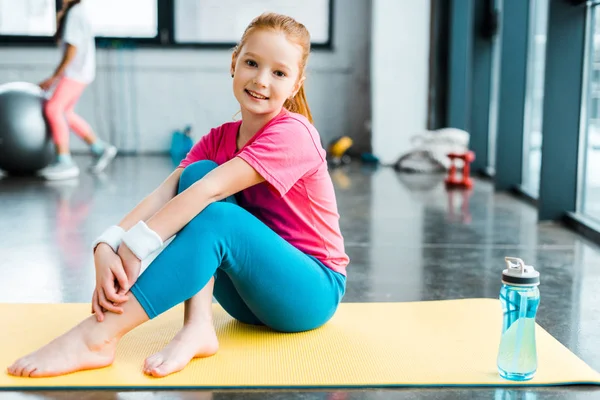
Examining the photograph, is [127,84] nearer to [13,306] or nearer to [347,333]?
[13,306]

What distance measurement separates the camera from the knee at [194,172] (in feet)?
5.56

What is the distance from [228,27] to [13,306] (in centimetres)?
507

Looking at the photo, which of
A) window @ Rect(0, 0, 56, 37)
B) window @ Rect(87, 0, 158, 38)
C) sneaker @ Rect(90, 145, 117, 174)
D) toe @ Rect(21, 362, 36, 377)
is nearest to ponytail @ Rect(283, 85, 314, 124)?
toe @ Rect(21, 362, 36, 377)

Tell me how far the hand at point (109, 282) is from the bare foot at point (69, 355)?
0.19ft

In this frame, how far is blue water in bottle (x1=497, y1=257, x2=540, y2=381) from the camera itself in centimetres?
147

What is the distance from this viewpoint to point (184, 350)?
1.60m

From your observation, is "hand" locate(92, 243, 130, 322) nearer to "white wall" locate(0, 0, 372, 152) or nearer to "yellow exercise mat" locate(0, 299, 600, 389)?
"yellow exercise mat" locate(0, 299, 600, 389)

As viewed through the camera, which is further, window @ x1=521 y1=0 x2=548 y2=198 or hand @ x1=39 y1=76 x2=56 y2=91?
hand @ x1=39 y1=76 x2=56 y2=91

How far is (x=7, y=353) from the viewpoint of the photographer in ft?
5.51

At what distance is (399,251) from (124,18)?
183 inches

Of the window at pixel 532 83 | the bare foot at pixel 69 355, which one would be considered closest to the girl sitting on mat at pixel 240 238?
the bare foot at pixel 69 355

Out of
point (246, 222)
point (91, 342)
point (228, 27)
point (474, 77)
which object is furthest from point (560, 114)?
point (228, 27)

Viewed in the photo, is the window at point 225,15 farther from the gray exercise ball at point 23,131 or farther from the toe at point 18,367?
the toe at point 18,367

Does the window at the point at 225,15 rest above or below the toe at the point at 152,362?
above
